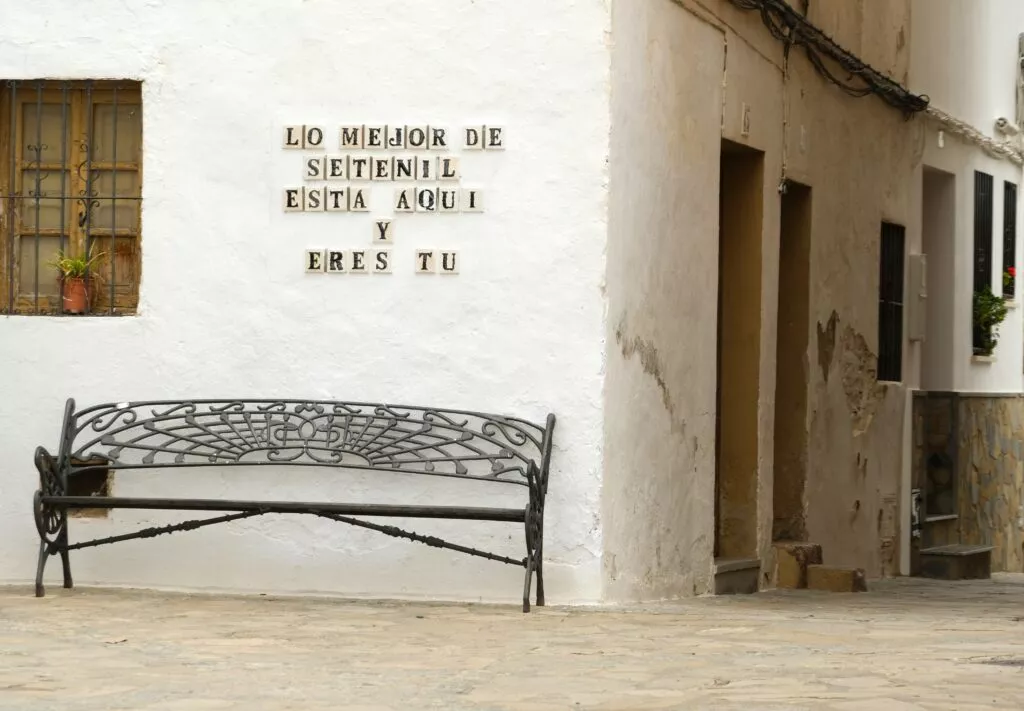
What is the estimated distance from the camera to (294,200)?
28.5 ft

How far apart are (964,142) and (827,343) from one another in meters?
5.04

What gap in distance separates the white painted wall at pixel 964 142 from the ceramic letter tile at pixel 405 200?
806 centimetres

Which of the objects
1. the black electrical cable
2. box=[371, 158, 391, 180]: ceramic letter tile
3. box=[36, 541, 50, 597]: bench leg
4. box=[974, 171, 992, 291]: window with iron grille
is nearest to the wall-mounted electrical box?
the black electrical cable

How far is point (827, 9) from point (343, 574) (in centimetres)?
659

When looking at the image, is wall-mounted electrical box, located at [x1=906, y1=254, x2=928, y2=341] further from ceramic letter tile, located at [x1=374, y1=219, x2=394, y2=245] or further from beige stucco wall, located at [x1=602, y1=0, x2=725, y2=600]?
ceramic letter tile, located at [x1=374, y1=219, x2=394, y2=245]

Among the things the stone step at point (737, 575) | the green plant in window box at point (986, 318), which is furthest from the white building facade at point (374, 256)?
the green plant in window box at point (986, 318)

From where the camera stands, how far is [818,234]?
1254 cm

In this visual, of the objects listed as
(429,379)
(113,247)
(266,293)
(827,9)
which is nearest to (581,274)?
(429,379)

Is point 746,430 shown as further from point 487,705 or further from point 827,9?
point 487,705

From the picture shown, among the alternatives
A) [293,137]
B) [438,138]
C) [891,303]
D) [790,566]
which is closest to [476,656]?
[438,138]

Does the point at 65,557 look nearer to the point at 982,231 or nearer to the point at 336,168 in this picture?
the point at 336,168

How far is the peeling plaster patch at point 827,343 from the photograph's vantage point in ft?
41.5

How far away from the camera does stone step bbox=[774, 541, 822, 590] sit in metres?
11.7

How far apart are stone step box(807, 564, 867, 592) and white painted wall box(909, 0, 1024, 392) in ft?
17.0
